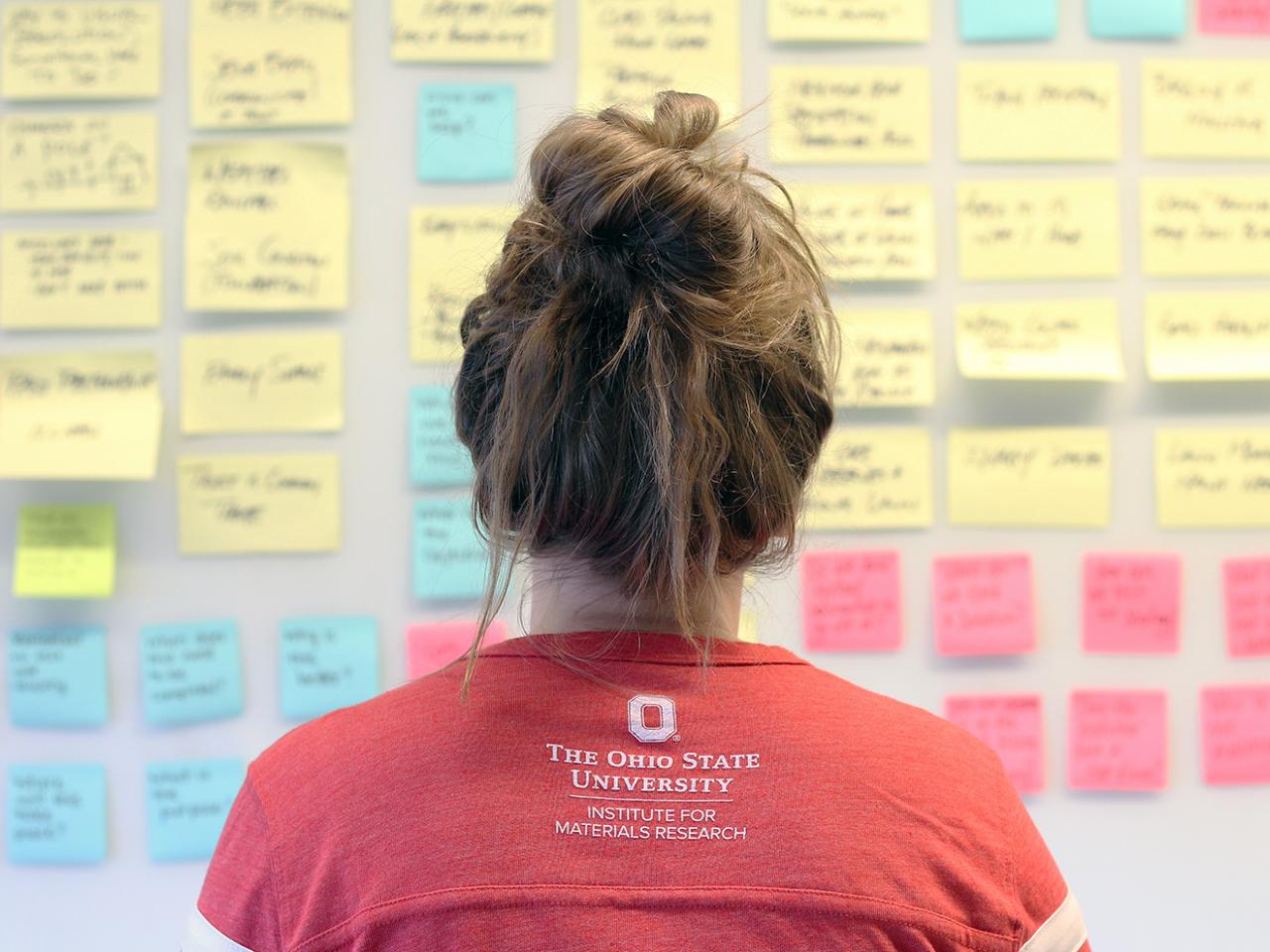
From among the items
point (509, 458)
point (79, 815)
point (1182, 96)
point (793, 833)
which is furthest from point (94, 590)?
point (1182, 96)

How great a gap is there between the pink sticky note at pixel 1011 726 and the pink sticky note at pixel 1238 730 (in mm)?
160

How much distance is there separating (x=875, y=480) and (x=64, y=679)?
2.50 feet

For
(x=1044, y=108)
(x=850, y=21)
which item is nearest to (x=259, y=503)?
(x=850, y=21)

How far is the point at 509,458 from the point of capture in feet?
1.60

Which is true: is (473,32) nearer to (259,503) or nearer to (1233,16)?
(259,503)

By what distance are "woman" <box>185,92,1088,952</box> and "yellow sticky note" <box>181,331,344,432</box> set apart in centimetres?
46

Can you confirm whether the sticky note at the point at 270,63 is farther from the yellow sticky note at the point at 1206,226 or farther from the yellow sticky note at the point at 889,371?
the yellow sticky note at the point at 1206,226

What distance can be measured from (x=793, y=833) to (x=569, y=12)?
2.52ft

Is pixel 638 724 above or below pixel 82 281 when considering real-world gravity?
below

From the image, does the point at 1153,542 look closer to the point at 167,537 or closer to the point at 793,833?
the point at 793,833

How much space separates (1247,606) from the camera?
97cm

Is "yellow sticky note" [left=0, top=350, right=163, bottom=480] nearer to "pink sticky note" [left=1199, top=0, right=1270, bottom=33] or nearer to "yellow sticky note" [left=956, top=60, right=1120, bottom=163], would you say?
"yellow sticky note" [left=956, top=60, right=1120, bottom=163]

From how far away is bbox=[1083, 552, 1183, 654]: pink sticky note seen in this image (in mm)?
957

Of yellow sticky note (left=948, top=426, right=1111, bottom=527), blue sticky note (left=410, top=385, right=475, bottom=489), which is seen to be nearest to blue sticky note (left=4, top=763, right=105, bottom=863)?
blue sticky note (left=410, top=385, right=475, bottom=489)
